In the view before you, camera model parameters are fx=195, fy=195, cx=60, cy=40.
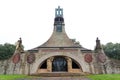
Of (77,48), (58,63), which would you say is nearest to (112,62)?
(77,48)

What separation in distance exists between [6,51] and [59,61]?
1077 inches

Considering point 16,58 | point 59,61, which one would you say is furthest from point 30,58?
point 59,61

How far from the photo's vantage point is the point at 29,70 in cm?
3581

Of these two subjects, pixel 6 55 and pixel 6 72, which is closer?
pixel 6 72

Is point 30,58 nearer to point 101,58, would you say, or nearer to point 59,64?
point 59,64

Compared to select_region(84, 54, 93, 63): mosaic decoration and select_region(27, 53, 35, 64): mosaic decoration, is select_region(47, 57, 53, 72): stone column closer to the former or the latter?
select_region(27, 53, 35, 64): mosaic decoration

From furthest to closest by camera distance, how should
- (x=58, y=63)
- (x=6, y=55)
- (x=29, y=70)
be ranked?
(x=6, y=55)
(x=58, y=63)
(x=29, y=70)

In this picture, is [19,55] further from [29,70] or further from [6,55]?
[6,55]

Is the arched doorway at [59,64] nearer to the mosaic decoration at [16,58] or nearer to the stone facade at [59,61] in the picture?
the stone facade at [59,61]

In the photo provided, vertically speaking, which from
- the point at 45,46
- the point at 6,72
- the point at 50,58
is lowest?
the point at 6,72

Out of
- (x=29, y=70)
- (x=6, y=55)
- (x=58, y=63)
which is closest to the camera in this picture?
(x=29, y=70)

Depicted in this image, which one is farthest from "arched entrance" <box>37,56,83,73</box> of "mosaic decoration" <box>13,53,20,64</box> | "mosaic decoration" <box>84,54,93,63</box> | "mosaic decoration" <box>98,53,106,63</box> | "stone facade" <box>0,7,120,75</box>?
"mosaic decoration" <box>13,53,20,64</box>

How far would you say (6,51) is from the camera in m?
60.2

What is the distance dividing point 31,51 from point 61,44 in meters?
6.27
